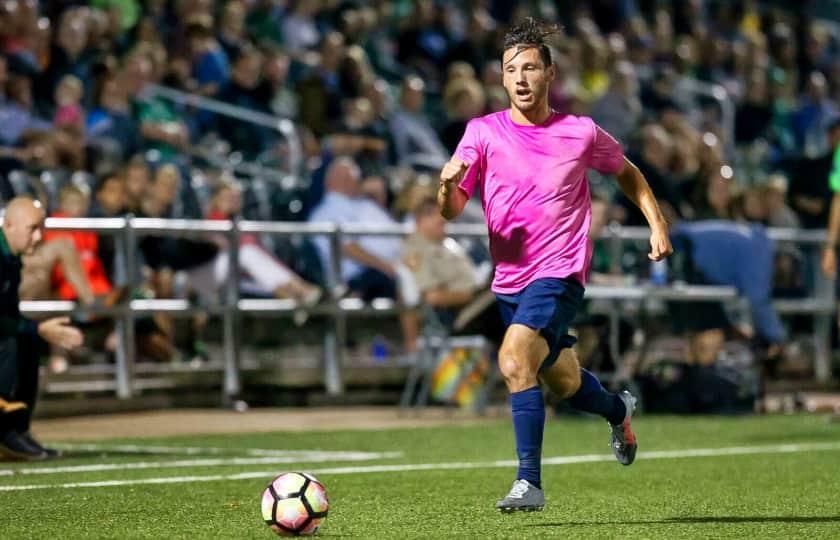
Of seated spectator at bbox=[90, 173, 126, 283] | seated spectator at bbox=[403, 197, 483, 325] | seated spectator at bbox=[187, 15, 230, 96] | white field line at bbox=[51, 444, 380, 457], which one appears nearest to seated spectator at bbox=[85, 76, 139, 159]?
seated spectator at bbox=[90, 173, 126, 283]

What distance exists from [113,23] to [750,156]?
9.95 m

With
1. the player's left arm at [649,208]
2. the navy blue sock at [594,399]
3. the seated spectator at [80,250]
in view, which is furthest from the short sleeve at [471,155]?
the seated spectator at [80,250]

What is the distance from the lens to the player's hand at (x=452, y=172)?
6973 mm

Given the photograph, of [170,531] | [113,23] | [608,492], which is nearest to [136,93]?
[113,23]

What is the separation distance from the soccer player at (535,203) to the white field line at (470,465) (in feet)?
7.19

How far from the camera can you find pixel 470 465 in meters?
9.98

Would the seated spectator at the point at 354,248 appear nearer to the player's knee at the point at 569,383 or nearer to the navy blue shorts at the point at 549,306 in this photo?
the player's knee at the point at 569,383

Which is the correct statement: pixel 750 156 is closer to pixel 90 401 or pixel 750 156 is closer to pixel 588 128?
pixel 90 401

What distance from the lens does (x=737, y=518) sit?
7.23 meters

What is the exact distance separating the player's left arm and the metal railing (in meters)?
6.20

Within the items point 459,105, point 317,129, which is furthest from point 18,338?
point 459,105

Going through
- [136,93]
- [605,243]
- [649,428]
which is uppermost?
[136,93]

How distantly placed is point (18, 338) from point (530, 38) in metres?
4.02

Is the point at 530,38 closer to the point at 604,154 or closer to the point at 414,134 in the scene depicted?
the point at 604,154
